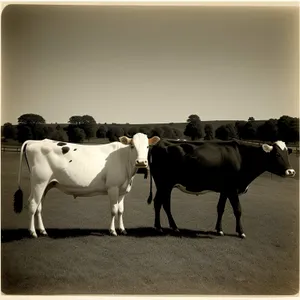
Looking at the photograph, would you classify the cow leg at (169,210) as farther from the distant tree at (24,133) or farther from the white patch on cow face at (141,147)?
the distant tree at (24,133)

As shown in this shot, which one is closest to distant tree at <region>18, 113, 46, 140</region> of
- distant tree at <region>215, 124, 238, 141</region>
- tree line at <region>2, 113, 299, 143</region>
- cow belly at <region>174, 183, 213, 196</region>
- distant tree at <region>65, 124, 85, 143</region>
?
tree line at <region>2, 113, 299, 143</region>

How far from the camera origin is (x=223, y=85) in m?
2.76

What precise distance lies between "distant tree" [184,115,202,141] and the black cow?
7 cm

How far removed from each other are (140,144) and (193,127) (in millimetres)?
385

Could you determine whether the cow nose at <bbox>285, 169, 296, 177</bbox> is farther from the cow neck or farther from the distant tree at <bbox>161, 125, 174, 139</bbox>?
the distant tree at <bbox>161, 125, 174, 139</bbox>

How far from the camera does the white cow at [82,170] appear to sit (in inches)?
103

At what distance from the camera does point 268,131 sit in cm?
269

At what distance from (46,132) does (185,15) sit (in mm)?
1175

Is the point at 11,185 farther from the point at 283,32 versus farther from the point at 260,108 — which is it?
the point at 283,32

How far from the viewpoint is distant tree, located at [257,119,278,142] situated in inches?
105

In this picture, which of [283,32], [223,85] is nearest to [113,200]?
[223,85]

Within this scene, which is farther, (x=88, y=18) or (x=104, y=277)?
(x=88, y=18)

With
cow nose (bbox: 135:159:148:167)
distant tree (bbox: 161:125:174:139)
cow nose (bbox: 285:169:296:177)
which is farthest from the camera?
distant tree (bbox: 161:125:174:139)

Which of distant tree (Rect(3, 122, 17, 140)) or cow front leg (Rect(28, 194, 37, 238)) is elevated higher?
distant tree (Rect(3, 122, 17, 140))
